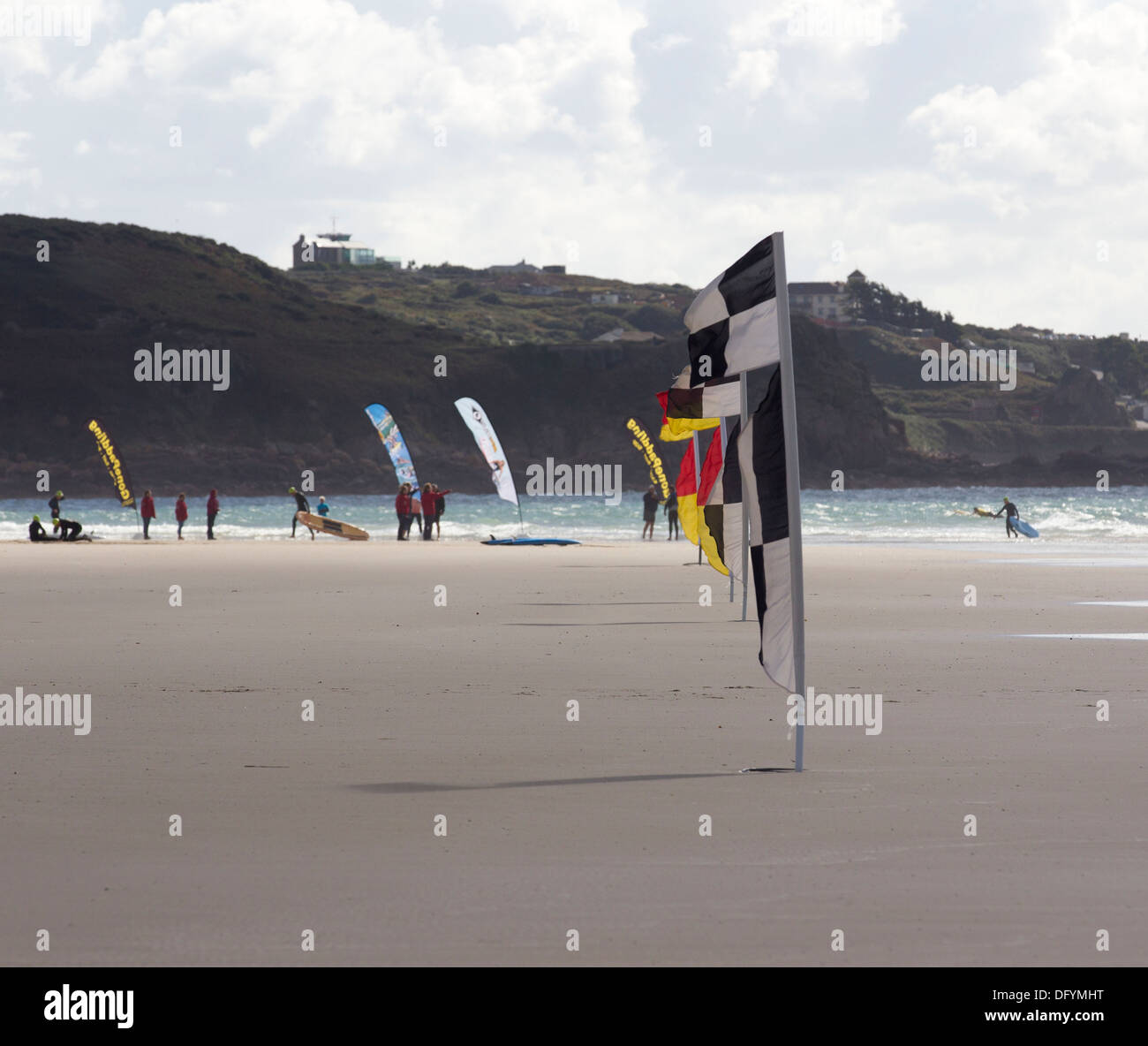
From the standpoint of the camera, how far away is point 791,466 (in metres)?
8.30

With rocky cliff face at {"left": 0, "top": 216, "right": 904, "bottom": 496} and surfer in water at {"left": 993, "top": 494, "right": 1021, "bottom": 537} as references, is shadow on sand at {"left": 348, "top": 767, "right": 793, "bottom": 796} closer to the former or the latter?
surfer in water at {"left": 993, "top": 494, "right": 1021, "bottom": 537}

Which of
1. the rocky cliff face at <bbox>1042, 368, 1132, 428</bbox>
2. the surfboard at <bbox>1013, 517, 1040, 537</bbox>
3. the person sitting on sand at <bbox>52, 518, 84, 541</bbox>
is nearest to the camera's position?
the person sitting on sand at <bbox>52, 518, 84, 541</bbox>

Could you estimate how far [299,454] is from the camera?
13725cm

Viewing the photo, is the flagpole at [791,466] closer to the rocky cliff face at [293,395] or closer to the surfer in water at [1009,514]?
the surfer in water at [1009,514]

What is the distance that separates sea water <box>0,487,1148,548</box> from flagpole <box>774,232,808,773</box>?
37116 mm

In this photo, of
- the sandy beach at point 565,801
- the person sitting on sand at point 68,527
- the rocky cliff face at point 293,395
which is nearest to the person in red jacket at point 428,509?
the person sitting on sand at point 68,527

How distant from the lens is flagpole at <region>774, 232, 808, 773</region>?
27.2ft

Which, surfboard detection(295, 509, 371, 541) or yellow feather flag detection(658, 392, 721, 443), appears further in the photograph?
surfboard detection(295, 509, 371, 541)

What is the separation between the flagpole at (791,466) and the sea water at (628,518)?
1461 inches

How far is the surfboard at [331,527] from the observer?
49.6m

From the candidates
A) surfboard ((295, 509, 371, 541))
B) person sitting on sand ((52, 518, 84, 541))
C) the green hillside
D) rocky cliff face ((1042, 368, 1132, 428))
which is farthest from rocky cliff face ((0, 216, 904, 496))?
person sitting on sand ((52, 518, 84, 541))

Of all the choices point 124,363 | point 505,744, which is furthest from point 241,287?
point 505,744

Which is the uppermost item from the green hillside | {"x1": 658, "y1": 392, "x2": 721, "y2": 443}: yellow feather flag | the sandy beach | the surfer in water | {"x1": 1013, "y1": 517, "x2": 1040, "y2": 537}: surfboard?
the green hillside
